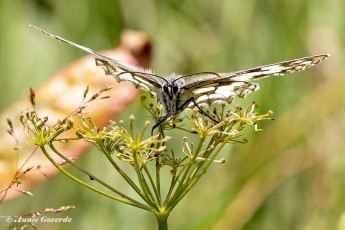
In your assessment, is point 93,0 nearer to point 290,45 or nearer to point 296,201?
point 290,45

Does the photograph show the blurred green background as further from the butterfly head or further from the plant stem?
the plant stem

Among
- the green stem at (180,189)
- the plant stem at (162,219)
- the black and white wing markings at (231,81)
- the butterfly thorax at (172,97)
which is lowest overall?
the plant stem at (162,219)

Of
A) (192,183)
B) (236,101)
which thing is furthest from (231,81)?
(236,101)

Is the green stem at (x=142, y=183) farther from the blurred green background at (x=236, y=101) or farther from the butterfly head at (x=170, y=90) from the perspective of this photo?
the blurred green background at (x=236, y=101)

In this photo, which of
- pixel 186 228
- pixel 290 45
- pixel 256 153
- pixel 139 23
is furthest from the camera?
pixel 139 23

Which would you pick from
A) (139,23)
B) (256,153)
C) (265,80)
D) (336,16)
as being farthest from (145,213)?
(336,16)

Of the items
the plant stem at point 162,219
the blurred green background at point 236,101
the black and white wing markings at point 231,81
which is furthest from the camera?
the blurred green background at point 236,101

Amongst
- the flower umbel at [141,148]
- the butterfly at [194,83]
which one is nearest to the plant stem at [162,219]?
the flower umbel at [141,148]

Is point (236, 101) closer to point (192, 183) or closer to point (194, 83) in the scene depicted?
point (194, 83)
